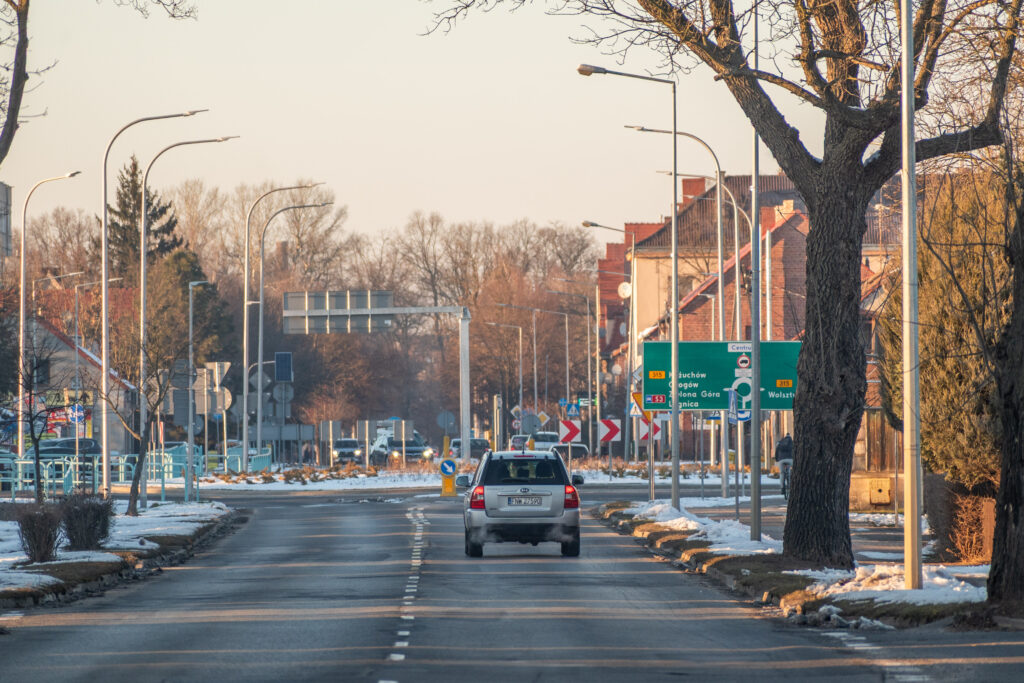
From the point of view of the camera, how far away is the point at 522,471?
24578 millimetres

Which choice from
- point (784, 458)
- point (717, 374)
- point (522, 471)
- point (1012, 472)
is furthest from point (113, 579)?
point (784, 458)

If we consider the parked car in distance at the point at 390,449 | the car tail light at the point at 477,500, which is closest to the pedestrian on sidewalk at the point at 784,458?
the car tail light at the point at 477,500

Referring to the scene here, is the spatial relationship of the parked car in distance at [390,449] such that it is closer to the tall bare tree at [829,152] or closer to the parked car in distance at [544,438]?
the parked car in distance at [544,438]

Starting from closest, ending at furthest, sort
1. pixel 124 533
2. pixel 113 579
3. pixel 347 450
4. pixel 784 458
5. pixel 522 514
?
1. pixel 113 579
2. pixel 522 514
3. pixel 124 533
4. pixel 784 458
5. pixel 347 450

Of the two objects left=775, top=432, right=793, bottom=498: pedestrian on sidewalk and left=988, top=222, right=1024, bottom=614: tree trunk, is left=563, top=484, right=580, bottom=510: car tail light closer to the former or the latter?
left=988, top=222, right=1024, bottom=614: tree trunk

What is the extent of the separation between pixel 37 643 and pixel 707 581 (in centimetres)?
914

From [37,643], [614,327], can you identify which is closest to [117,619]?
[37,643]

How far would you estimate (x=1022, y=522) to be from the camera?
14.3m

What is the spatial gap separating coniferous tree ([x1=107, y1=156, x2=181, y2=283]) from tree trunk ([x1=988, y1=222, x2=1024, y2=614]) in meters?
83.4

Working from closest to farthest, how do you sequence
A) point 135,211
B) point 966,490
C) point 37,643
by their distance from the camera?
1. point 37,643
2. point 966,490
3. point 135,211

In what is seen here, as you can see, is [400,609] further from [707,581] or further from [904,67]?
[904,67]

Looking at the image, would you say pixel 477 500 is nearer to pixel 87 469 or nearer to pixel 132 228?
pixel 87 469

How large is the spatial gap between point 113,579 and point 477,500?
5791 millimetres

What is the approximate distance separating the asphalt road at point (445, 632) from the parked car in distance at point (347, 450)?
166 ft
